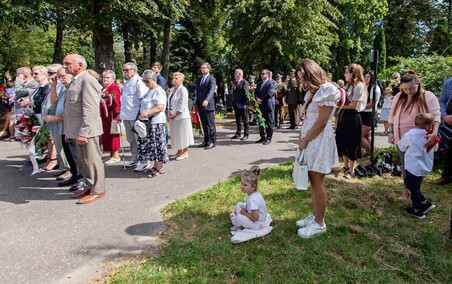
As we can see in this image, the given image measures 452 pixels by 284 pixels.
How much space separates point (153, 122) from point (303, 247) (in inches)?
144

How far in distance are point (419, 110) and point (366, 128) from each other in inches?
101

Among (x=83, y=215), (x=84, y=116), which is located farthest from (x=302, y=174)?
(x=84, y=116)

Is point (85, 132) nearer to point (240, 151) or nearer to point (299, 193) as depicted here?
point (299, 193)

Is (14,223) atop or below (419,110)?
below

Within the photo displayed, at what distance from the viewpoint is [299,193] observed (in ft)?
16.5

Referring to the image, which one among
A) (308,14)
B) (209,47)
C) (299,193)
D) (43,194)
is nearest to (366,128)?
(299,193)

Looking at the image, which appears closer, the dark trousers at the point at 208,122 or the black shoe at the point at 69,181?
the black shoe at the point at 69,181

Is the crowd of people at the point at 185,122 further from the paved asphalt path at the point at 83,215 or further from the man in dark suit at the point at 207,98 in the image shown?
the paved asphalt path at the point at 83,215

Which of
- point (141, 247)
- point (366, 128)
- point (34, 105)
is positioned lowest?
point (141, 247)

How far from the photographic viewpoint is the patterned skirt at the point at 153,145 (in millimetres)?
6094

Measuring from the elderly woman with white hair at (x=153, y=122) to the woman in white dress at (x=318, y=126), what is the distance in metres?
3.21

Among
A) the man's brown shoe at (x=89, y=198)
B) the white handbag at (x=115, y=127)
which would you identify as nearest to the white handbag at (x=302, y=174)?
the man's brown shoe at (x=89, y=198)

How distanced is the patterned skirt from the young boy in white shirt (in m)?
4.00

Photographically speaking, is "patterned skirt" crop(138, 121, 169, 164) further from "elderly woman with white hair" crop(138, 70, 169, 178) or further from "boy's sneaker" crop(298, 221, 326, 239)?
"boy's sneaker" crop(298, 221, 326, 239)
